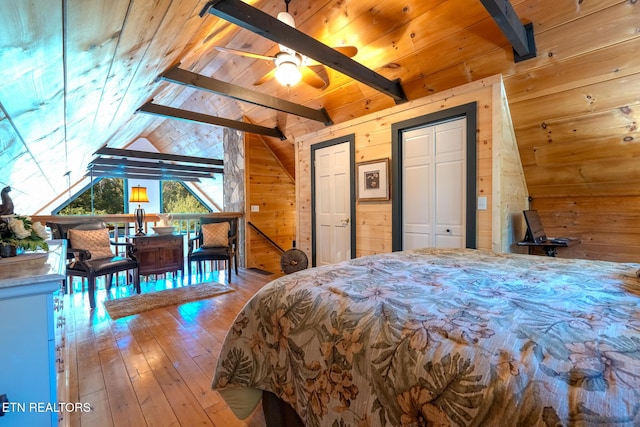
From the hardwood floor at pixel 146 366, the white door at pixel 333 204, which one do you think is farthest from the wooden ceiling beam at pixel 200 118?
Result: the hardwood floor at pixel 146 366

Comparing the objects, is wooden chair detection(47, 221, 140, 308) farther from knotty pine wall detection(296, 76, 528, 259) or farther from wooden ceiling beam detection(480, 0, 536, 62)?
wooden ceiling beam detection(480, 0, 536, 62)

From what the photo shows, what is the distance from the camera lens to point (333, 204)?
428 cm

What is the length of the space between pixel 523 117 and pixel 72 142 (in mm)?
4488

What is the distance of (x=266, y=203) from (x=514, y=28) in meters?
4.42

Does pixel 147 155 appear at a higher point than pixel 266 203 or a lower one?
higher

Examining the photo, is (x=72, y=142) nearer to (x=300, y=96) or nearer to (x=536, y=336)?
(x=300, y=96)

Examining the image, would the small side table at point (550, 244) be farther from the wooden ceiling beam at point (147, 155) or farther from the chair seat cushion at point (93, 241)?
the wooden ceiling beam at point (147, 155)

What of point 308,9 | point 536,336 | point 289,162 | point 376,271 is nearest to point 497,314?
point 536,336

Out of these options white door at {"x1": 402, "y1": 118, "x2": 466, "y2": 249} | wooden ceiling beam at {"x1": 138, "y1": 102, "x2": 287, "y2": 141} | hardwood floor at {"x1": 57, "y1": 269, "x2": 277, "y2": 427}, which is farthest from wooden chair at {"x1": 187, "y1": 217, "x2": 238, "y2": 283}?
white door at {"x1": 402, "y1": 118, "x2": 466, "y2": 249}

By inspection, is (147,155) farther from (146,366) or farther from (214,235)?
(146,366)

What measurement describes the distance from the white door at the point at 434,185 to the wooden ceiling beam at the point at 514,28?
2.43 ft

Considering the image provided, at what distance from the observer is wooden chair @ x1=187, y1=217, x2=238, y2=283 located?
419 centimetres

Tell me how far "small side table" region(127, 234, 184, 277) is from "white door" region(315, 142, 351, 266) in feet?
6.82

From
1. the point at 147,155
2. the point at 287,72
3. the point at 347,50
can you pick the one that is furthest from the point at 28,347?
the point at 147,155
